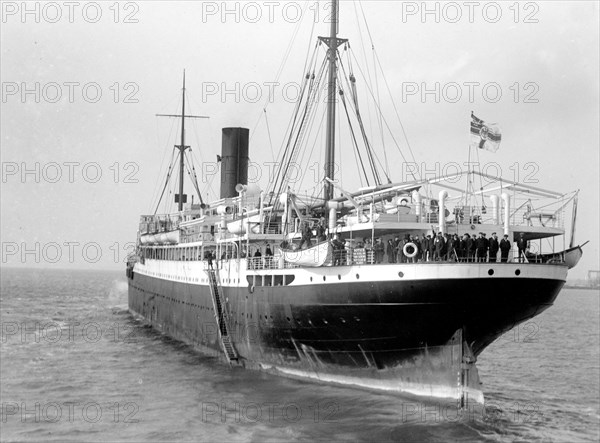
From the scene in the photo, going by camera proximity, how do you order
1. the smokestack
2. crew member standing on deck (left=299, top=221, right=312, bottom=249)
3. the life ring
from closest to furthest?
the life ring
crew member standing on deck (left=299, top=221, right=312, bottom=249)
the smokestack

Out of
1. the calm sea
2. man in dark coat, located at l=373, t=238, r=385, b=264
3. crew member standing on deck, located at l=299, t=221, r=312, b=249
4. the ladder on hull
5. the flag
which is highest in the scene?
the flag

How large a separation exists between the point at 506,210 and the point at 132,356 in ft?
65.6

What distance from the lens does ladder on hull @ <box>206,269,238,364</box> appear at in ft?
95.1

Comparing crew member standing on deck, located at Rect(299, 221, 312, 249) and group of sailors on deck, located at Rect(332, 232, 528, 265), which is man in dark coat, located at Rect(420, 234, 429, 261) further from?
crew member standing on deck, located at Rect(299, 221, 312, 249)

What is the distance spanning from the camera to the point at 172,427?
66.6ft

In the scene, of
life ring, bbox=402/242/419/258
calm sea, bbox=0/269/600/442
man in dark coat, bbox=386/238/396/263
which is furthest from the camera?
man in dark coat, bbox=386/238/396/263

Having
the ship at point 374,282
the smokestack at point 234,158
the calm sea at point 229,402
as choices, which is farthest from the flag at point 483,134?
the smokestack at point 234,158

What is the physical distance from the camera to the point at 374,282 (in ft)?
69.8

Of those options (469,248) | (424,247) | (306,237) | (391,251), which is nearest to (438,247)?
(424,247)

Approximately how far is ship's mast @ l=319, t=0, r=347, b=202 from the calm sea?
8.59m

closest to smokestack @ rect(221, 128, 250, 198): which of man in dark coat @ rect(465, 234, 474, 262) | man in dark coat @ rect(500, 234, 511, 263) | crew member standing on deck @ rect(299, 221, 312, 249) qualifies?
crew member standing on deck @ rect(299, 221, 312, 249)

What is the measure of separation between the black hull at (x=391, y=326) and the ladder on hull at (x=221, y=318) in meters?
2.41

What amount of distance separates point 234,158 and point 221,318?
50.9ft

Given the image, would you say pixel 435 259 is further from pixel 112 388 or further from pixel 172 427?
pixel 112 388
